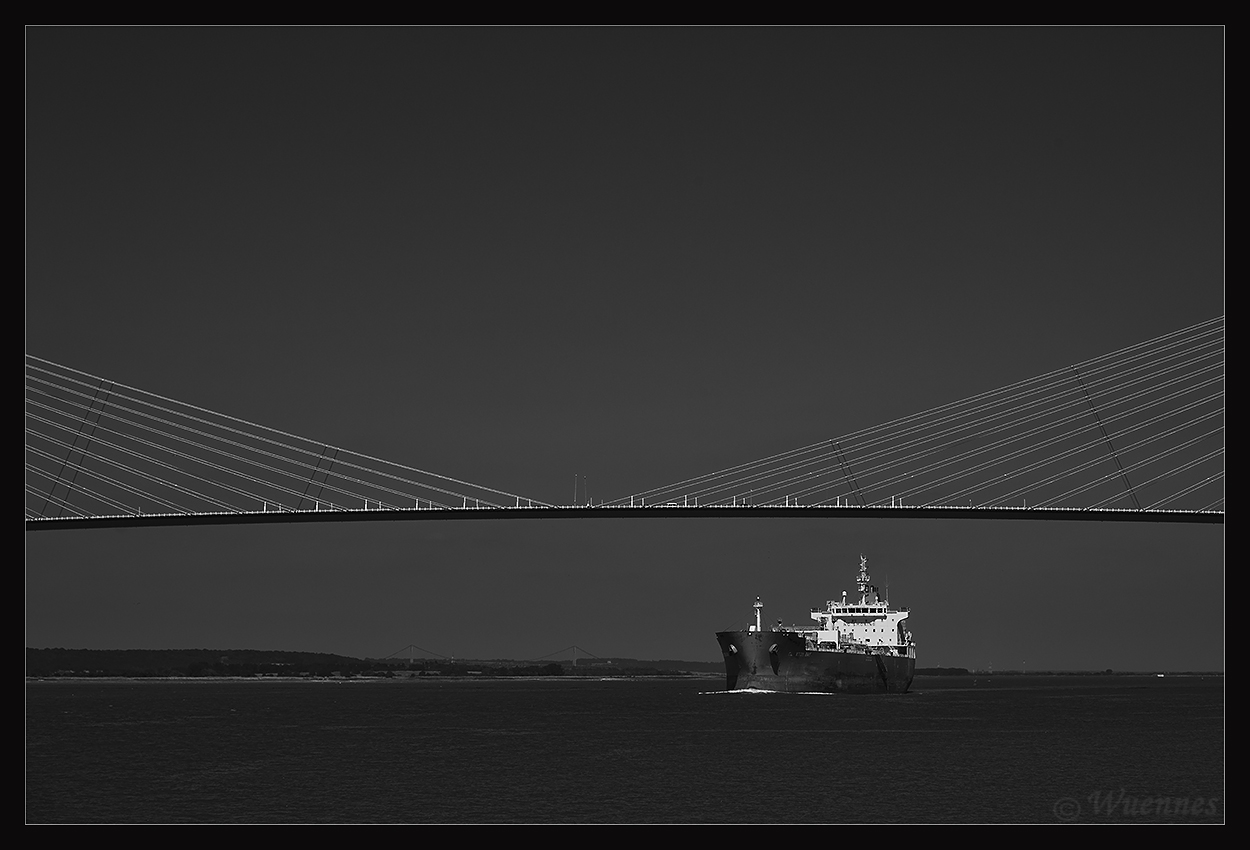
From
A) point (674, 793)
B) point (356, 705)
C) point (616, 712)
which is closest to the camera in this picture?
point (674, 793)

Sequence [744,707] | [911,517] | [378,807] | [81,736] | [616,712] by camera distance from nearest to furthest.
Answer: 1. [378,807]
2. [911,517]
3. [81,736]
4. [744,707]
5. [616,712]

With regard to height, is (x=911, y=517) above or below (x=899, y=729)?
above
